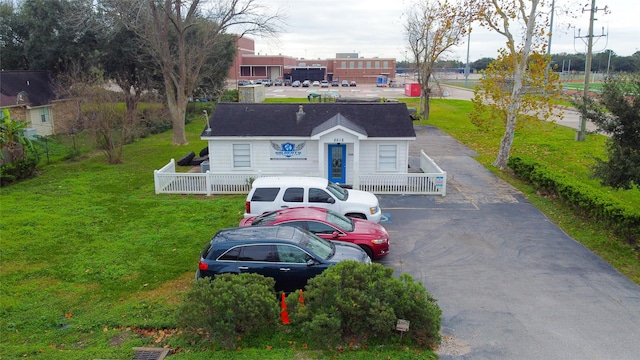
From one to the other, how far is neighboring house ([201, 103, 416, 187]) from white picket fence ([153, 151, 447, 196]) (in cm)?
94

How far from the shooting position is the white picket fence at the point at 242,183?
63.1 ft

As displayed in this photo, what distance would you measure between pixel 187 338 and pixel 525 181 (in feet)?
55.1

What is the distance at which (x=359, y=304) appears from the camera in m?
8.40

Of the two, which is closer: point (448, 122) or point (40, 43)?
point (40, 43)

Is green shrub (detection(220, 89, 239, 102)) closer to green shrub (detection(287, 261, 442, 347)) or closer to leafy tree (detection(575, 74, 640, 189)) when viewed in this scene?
leafy tree (detection(575, 74, 640, 189))

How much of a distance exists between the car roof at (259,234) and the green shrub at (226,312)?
5.58ft

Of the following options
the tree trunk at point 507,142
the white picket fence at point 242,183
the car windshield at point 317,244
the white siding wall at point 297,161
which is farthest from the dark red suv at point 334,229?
the tree trunk at point 507,142

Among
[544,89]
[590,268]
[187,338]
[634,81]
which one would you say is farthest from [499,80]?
[187,338]

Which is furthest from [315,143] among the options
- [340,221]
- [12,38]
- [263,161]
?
[12,38]

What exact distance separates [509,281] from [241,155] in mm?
12680

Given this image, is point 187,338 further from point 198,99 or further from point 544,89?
point 198,99

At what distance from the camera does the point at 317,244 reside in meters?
10.9

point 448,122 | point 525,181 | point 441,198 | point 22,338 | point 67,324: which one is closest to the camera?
point 22,338

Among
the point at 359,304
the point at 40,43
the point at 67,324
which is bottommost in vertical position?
the point at 67,324
